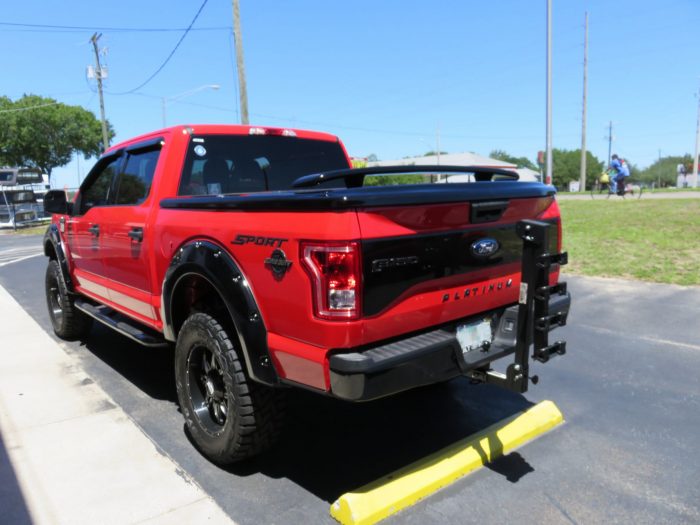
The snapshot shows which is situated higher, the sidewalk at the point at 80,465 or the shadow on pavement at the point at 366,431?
the sidewalk at the point at 80,465

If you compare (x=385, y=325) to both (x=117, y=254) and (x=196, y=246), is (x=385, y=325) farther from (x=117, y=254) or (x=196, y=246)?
(x=117, y=254)

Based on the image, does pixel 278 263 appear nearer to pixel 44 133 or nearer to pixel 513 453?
pixel 513 453

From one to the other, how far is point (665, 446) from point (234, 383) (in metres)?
2.56

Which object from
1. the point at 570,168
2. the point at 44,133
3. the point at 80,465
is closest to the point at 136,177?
the point at 80,465

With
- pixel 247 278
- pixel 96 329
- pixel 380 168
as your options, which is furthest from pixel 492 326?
pixel 96 329

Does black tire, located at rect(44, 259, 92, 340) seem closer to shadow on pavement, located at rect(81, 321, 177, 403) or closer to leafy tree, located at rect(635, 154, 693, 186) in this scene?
shadow on pavement, located at rect(81, 321, 177, 403)

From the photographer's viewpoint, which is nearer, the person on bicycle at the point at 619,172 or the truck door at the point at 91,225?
the truck door at the point at 91,225

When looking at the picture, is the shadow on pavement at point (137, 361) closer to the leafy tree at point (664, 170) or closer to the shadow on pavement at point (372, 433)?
the shadow on pavement at point (372, 433)

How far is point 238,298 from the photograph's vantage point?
267 cm

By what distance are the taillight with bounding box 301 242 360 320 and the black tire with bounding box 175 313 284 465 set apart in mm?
805

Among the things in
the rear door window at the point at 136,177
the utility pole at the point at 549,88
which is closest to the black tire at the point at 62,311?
the rear door window at the point at 136,177

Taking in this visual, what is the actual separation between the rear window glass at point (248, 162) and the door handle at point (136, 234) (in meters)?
0.40

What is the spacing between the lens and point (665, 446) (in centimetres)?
320

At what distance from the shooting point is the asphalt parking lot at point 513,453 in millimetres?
2691
